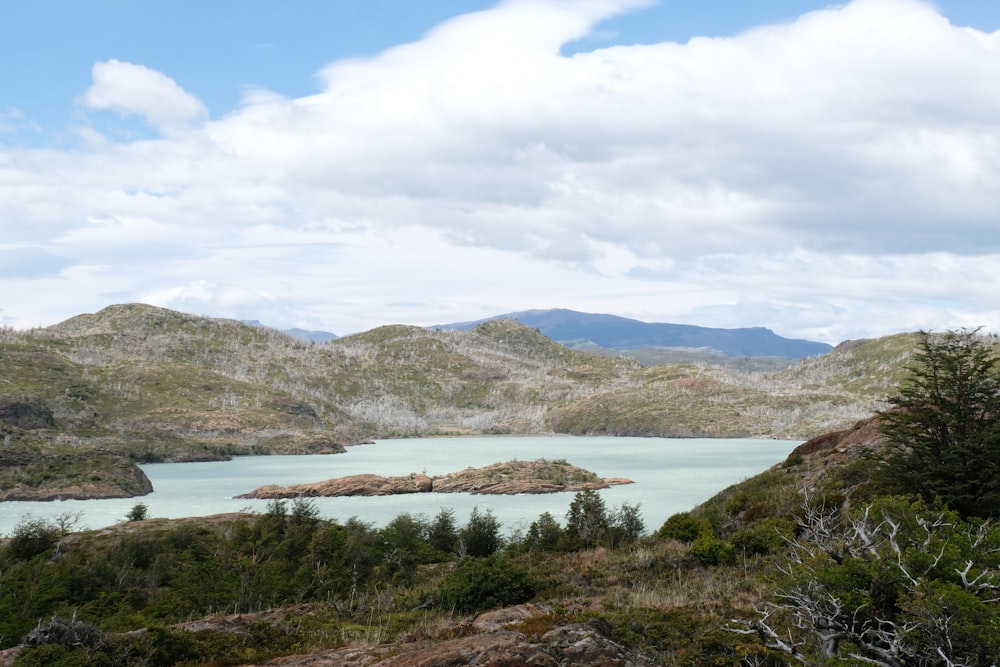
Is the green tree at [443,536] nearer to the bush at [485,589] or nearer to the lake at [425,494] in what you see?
the lake at [425,494]

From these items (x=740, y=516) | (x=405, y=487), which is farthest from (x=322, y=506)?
(x=740, y=516)

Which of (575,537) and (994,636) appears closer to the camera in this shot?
(994,636)

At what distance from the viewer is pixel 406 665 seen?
11219 millimetres

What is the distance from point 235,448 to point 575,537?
6609 inches

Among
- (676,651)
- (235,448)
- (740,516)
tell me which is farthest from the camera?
(235,448)

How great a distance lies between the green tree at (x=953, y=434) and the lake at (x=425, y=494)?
4424 centimetres

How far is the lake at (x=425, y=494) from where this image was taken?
294ft

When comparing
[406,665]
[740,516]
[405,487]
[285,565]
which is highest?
[406,665]

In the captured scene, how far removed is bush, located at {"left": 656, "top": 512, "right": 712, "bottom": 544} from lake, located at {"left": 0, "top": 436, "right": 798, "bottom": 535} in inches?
1317

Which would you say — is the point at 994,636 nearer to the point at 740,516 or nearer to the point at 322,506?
the point at 740,516

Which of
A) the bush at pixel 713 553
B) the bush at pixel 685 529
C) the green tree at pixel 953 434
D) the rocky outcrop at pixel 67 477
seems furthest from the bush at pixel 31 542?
the rocky outcrop at pixel 67 477

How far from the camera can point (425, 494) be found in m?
112

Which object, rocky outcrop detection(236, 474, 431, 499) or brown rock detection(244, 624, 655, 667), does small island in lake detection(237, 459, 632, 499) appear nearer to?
rocky outcrop detection(236, 474, 431, 499)

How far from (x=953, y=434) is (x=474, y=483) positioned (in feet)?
314
